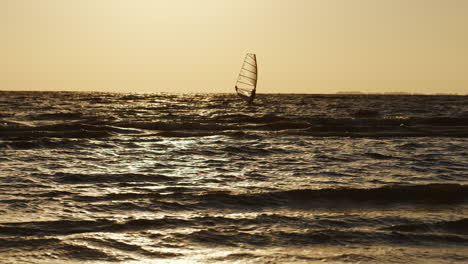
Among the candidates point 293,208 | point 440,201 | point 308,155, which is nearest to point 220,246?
point 293,208

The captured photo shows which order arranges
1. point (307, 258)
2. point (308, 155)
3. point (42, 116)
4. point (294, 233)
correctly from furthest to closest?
point (42, 116) < point (308, 155) < point (294, 233) < point (307, 258)

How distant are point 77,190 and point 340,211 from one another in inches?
190

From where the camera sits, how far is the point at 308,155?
15.2 m

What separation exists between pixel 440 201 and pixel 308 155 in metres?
6.01

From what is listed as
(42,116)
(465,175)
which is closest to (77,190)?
(465,175)

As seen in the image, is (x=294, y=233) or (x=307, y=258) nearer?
(x=307, y=258)

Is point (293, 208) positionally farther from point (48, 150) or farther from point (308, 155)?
point (48, 150)

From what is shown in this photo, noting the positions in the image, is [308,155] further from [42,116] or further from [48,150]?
[42,116]

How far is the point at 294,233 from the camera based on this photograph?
712cm

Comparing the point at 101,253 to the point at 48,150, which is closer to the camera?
the point at 101,253

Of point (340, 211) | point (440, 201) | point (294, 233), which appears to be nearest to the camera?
point (294, 233)

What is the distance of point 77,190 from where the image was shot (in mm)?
9703

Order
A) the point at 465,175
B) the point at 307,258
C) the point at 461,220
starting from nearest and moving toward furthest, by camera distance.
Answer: the point at 307,258 < the point at 461,220 < the point at 465,175

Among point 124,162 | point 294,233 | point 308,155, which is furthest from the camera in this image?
point 308,155
